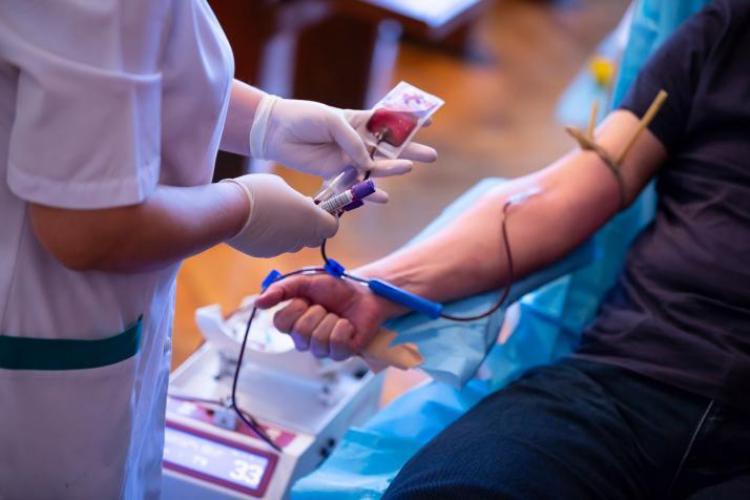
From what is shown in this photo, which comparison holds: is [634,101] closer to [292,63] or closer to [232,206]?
[232,206]

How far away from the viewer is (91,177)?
0.60m

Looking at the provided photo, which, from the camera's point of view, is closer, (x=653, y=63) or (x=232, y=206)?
(x=232, y=206)

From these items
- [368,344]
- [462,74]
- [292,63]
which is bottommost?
[462,74]

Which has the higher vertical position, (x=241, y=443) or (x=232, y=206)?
(x=232, y=206)

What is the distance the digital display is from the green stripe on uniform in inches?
16.7

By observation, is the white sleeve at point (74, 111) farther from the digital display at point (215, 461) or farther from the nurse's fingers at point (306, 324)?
the digital display at point (215, 461)

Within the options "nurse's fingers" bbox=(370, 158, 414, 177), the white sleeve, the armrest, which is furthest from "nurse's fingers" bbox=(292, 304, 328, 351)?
the white sleeve

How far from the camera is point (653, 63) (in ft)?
4.33

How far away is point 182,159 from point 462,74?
2800mm

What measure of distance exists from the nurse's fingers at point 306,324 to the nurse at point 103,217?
20cm

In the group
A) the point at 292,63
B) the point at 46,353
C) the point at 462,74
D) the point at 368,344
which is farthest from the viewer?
the point at 462,74

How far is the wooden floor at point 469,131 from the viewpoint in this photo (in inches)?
73.5

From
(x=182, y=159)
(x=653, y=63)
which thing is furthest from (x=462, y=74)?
(x=182, y=159)

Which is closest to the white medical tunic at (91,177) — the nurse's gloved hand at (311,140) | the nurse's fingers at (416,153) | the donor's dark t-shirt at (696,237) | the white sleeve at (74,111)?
the white sleeve at (74,111)
